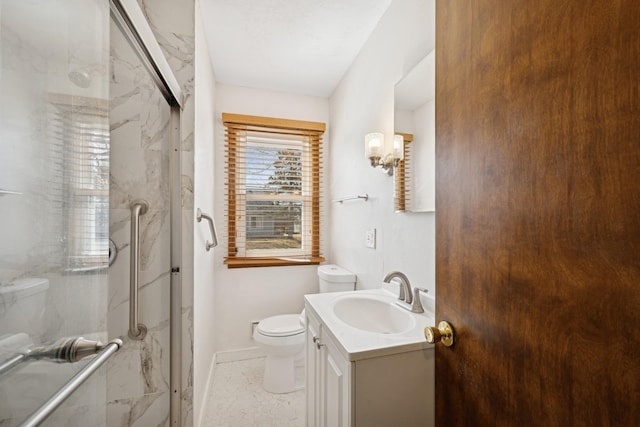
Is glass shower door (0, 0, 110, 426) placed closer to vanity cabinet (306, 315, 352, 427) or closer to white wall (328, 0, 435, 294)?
vanity cabinet (306, 315, 352, 427)

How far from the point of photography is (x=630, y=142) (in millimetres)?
375

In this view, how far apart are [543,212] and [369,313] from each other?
101 centimetres

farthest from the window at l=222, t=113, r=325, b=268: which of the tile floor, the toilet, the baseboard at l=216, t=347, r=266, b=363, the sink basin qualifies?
the sink basin

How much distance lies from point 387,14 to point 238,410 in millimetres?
2554

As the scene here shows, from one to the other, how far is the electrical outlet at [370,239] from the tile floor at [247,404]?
3.69 ft

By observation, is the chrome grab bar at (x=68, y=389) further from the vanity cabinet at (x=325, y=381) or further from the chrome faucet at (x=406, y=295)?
the chrome faucet at (x=406, y=295)

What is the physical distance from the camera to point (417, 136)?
1.28 m

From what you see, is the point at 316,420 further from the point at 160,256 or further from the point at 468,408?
the point at 160,256

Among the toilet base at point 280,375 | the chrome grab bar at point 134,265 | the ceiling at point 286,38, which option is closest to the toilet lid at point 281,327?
the toilet base at point 280,375

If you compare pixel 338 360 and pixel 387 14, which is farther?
pixel 387 14

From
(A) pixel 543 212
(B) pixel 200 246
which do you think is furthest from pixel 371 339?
(B) pixel 200 246

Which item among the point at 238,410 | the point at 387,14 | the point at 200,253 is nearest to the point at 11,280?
the point at 200,253

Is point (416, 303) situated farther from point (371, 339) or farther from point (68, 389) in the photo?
point (68, 389)

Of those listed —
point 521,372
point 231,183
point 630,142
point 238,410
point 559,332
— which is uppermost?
point 231,183
